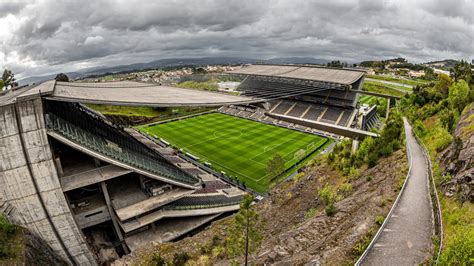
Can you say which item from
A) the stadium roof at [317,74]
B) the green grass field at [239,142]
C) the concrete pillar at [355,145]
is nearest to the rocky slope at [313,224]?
the concrete pillar at [355,145]

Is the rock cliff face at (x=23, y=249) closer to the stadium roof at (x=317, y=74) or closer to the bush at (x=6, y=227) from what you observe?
the bush at (x=6, y=227)

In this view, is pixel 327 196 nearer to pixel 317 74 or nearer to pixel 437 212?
pixel 437 212

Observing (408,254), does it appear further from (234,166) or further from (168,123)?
(168,123)

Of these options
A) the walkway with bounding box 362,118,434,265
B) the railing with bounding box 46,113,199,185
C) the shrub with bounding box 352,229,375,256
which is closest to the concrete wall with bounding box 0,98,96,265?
the railing with bounding box 46,113,199,185

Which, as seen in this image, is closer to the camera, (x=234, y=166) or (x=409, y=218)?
(x=409, y=218)

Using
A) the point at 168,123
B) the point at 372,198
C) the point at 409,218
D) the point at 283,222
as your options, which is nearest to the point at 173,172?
the point at 283,222
